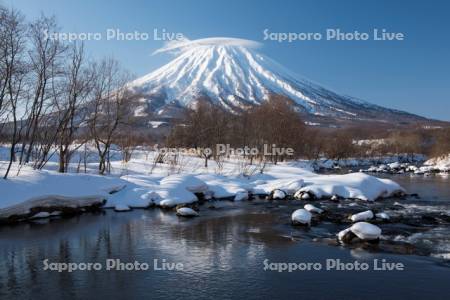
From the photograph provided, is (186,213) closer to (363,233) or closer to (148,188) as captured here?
(148,188)

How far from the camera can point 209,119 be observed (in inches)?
1763

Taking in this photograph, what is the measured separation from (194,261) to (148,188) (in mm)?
10853

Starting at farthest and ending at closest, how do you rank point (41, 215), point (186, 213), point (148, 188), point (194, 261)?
point (148, 188) → point (186, 213) → point (41, 215) → point (194, 261)

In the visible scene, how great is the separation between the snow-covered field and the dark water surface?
1636mm

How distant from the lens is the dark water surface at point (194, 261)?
7918 millimetres

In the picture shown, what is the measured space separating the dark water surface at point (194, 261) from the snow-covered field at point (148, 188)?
1636 mm

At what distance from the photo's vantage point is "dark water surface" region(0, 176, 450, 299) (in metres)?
7.92

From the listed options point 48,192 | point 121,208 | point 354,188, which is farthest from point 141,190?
point 354,188

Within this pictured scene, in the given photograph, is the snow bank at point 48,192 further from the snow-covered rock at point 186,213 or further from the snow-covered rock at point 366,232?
the snow-covered rock at point 366,232

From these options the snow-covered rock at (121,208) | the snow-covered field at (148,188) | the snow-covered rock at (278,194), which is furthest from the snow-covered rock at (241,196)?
the snow-covered rock at (121,208)

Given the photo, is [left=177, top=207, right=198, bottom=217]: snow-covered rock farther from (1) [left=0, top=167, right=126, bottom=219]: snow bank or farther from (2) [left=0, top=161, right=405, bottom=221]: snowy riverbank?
(1) [left=0, top=167, right=126, bottom=219]: snow bank

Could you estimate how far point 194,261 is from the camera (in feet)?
32.2

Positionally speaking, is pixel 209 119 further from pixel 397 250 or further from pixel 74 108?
pixel 397 250

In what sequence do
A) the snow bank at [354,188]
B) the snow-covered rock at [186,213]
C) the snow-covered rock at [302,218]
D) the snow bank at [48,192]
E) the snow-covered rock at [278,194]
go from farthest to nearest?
1. the snow-covered rock at [278,194]
2. the snow bank at [354,188]
3. the snow-covered rock at [186,213]
4. the snow bank at [48,192]
5. the snow-covered rock at [302,218]
